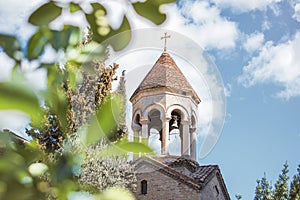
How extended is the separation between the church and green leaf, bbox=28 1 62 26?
11651mm

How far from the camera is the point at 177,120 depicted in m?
13.6

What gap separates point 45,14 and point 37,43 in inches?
1.1

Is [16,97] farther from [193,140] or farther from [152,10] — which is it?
[193,140]

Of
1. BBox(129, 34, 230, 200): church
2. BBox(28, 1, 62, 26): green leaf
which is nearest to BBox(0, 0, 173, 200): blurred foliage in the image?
BBox(28, 1, 62, 26): green leaf

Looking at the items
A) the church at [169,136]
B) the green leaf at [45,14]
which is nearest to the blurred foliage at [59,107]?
the green leaf at [45,14]

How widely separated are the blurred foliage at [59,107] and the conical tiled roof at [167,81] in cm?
1276

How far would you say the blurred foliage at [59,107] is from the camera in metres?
0.43

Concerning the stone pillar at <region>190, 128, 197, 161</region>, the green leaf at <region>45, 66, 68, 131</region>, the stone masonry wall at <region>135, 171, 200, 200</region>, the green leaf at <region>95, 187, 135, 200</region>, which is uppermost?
the stone pillar at <region>190, 128, 197, 161</region>

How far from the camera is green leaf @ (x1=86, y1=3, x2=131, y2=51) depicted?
0.56 meters

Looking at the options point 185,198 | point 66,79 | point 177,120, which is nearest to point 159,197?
point 185,198

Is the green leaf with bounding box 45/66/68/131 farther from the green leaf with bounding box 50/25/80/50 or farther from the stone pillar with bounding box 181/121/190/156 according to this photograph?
the stone pillar with bounding box 181/121/190/156

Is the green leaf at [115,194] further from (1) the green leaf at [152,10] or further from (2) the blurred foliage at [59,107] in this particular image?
(1) the green leaf at [152,10]

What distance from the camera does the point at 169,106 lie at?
13.3 metres

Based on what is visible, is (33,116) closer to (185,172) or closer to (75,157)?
(75,157)
